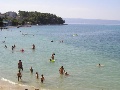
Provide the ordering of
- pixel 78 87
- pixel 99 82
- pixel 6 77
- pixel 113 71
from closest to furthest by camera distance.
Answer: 1. pixel 78 87
2. pixel 99 82
3. pixel 6 77
4. pixel 113 71

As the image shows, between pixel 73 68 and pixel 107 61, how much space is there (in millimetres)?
7700

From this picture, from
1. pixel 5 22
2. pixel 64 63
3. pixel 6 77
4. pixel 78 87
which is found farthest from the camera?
pixel 5 22

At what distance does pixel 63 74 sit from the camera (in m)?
29.2

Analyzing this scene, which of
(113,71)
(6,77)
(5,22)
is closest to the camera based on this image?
(6,77)

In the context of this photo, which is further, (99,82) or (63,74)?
(63,74)

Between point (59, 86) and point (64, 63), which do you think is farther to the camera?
point (64, 63)

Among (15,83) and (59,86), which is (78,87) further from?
(15,83)

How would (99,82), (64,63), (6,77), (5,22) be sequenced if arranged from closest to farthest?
(99,82), (6,77), (64,63), (5,22)

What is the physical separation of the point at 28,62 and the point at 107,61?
36.7ft

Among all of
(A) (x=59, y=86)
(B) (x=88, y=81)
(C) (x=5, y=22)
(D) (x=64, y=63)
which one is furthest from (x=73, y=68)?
(C) (x=5, y=22)

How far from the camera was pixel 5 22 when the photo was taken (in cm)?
14838

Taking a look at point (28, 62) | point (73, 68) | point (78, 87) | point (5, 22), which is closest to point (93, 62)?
point (73, 68)

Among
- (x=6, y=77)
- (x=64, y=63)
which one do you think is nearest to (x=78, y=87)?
(x=6, y=77)

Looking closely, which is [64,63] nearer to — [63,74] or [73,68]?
[73,68]
